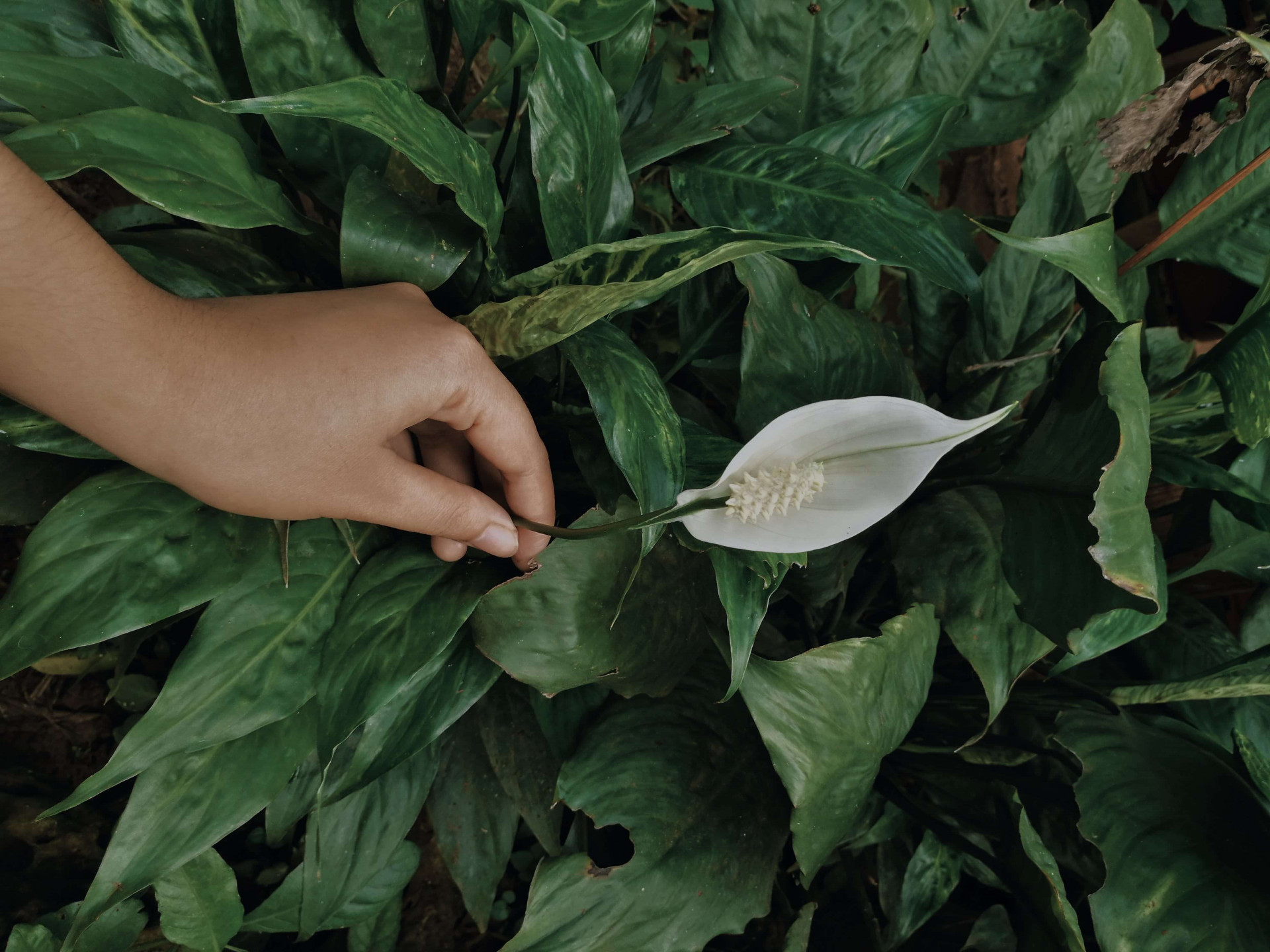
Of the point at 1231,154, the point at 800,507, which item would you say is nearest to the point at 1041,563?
the point at 800,507

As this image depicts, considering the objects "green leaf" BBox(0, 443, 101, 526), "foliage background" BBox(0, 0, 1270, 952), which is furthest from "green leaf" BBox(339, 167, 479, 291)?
"green leaf" BBox(0, 443, 101, 526)

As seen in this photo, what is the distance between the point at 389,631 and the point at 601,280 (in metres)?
0.29

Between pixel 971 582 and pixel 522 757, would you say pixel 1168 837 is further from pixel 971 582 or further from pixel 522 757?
pixel 522 757

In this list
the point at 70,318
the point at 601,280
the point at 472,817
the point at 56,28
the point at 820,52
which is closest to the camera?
the point at 70,318

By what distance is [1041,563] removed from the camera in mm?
562

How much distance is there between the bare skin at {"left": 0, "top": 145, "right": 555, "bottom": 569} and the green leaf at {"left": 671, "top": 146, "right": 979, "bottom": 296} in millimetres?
255

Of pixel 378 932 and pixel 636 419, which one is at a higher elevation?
pixel 636 419

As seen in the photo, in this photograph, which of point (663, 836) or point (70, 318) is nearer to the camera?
point (70, 318)

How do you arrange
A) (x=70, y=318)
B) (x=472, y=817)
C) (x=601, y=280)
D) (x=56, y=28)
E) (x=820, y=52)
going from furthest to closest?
(x=472, y=817) → (x=820, y=52) → (x=56, y=28) → (x=601, y=280) → (x=70, y=318)

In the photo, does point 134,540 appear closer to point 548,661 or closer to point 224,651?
point 224,651

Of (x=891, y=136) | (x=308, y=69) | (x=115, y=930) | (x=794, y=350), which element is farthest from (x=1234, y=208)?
(x=115, y=930)

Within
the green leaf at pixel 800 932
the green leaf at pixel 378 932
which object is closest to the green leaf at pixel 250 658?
the green leaf at pixel 378 932

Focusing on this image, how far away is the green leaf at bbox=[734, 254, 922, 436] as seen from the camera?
583 mm

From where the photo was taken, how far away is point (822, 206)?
606mm
